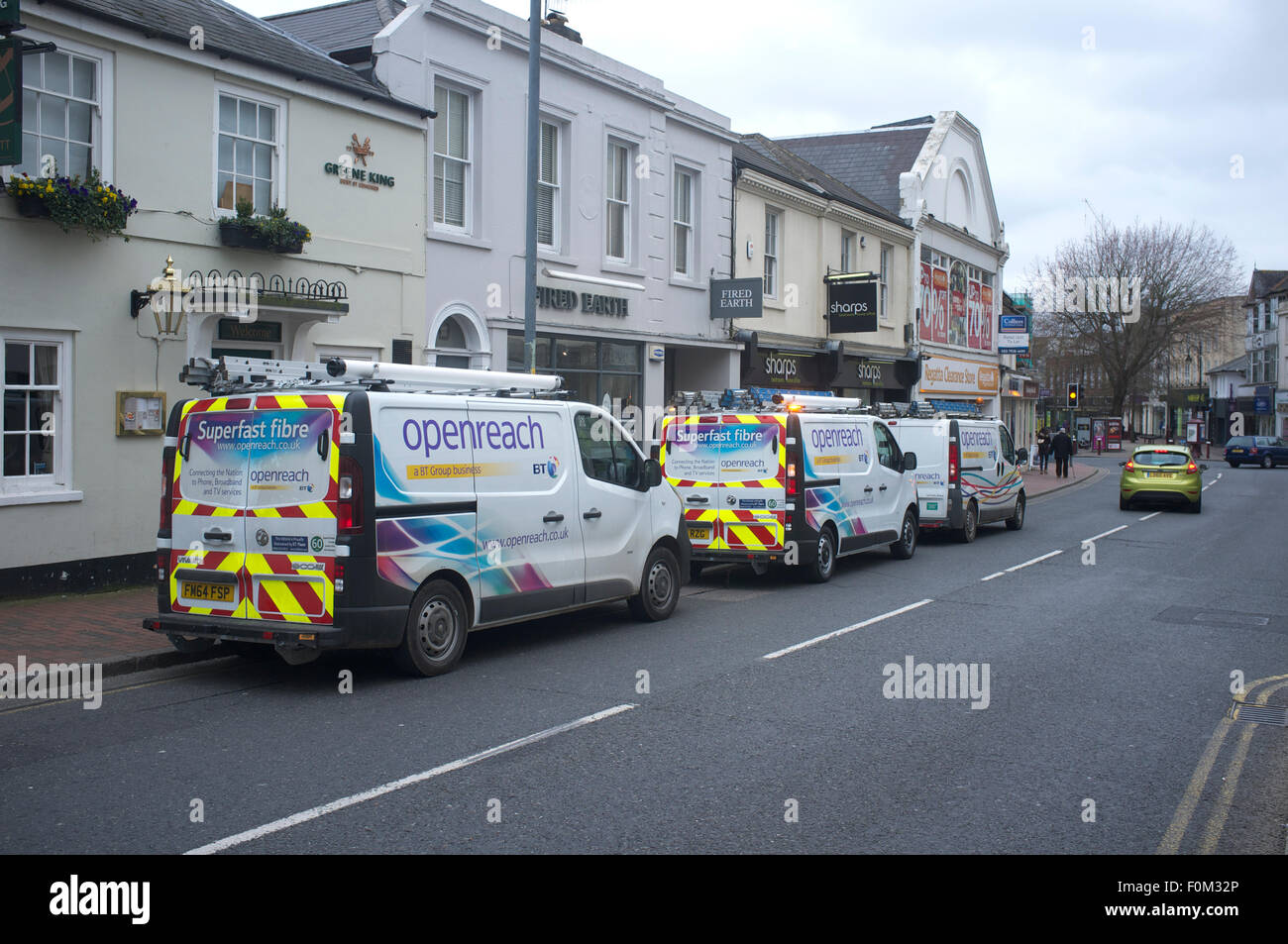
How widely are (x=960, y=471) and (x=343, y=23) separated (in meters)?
11.8

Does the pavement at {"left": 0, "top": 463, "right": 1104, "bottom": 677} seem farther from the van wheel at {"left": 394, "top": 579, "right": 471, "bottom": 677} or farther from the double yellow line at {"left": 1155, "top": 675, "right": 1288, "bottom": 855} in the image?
the double yellow line at {"left": 1155, "top": 675, "right": 1288, "bottom": 855}

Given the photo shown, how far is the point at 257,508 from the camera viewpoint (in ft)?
26.5

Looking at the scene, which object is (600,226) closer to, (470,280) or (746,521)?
(470,280)

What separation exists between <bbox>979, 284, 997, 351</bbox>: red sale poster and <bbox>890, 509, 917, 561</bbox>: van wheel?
26.5 meters

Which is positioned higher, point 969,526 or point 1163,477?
point 1163,477

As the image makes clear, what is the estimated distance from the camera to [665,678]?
27.8 ft

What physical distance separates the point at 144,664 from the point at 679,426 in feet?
22.4

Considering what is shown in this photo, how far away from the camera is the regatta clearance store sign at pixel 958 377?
34.9 metres

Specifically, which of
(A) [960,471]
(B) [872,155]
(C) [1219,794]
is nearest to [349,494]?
(C) [1219,794]

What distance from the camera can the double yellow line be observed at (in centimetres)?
516

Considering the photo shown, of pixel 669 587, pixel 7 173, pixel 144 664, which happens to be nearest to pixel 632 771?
pixel 144 664

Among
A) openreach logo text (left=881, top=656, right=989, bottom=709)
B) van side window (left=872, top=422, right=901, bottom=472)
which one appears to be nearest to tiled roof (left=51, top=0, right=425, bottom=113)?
van side window (left=872, top=422, right=901, bottom=472)

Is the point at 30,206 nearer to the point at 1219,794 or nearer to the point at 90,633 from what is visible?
the point at 90,633
